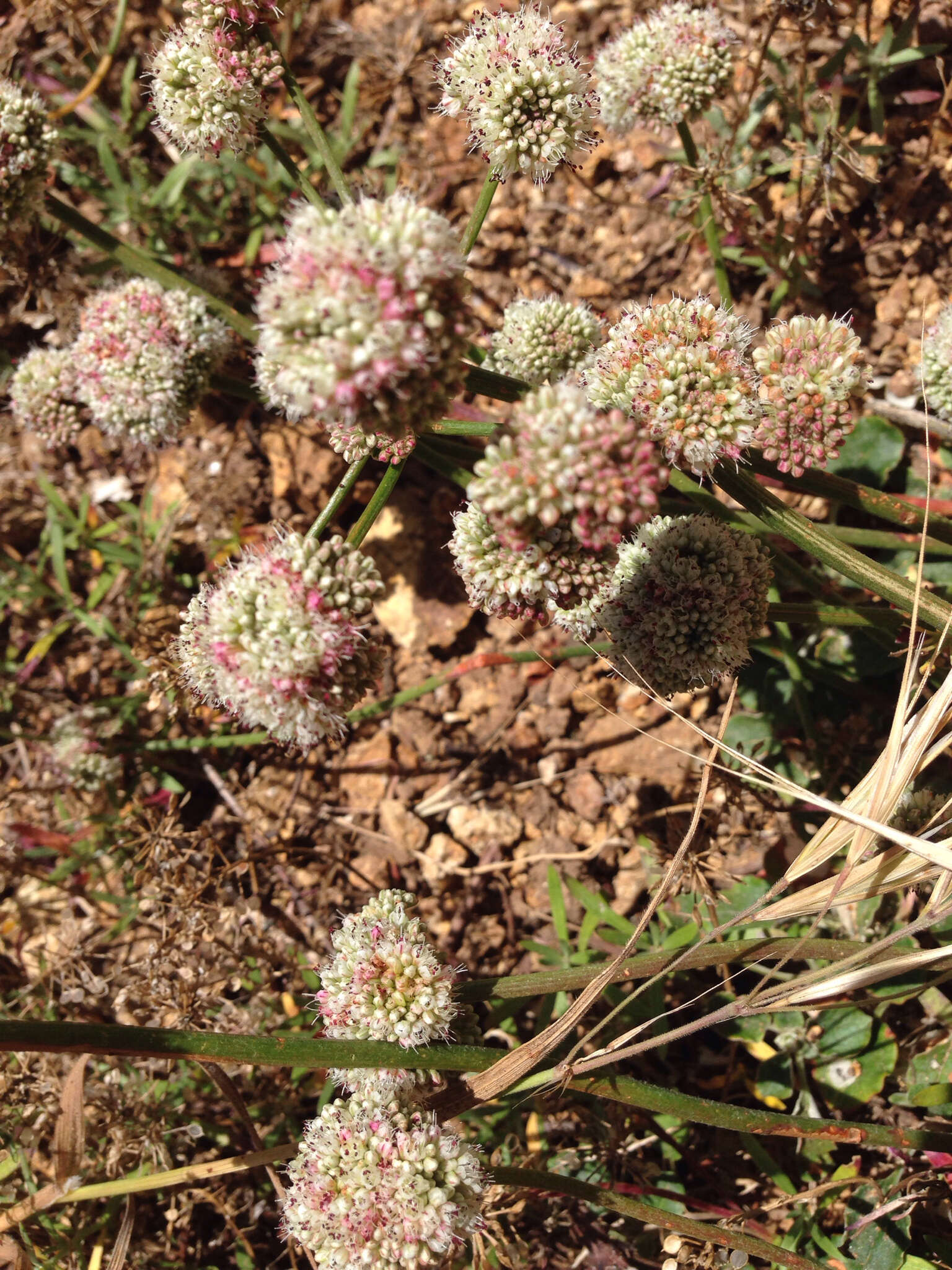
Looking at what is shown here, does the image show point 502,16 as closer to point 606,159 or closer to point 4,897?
point 606,159

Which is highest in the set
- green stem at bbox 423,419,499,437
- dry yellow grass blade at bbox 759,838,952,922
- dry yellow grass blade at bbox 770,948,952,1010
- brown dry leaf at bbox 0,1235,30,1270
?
green stem at bbox 423,419,499,437

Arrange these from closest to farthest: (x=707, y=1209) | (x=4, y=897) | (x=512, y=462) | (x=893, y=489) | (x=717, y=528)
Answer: (x=512, y=462) < (x=717, y=528) < (x=707, y=1209) < (x=893, y=489) < (x=4, y=897)

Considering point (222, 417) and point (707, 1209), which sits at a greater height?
point (222, 417)

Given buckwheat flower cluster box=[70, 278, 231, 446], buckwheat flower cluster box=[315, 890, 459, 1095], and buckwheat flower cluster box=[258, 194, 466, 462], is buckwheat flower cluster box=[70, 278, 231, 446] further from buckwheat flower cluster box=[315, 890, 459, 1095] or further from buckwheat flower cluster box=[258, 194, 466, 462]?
buckwheat flower cluster box=[315, 890, 459, 1095]

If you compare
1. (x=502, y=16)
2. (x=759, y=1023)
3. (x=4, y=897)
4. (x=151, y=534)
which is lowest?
(x=4, y=897)

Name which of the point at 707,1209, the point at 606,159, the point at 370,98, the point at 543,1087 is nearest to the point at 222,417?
the point at 370,98

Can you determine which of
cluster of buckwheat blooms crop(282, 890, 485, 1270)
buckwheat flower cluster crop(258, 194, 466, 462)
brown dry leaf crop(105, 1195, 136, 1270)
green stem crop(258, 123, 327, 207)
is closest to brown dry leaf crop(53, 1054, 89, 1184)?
brown dry leaf crop(105, 1195, 136, 1270)
